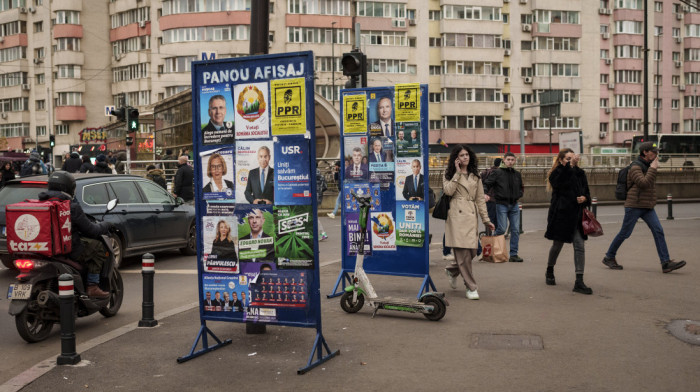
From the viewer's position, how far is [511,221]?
1285cm

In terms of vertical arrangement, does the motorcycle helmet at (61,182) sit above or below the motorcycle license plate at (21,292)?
above

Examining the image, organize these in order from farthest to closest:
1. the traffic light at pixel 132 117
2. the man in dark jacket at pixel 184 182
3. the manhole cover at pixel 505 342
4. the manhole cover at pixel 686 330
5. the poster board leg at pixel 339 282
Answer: the traffic light at pixel 132 117
the man in dark jacket at pixel 184 182
the poster board leg at pixel 339 282
the manhole cover at pixel 686 330
the manhole cover at pixel 505 342

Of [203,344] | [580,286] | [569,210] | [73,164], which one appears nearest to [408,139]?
[569,210]

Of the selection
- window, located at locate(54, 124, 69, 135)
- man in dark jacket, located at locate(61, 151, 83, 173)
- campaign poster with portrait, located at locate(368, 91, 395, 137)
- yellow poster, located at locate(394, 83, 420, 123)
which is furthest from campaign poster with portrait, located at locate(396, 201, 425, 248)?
window, located at locate(54, 124, 69, 135)

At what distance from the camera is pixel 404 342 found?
6.90 meters

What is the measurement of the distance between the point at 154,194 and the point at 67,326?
7178 mm

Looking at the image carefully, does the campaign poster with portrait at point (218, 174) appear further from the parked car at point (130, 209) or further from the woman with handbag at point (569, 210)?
the parked car at point (130, 209)

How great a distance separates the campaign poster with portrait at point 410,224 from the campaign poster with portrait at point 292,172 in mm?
3144

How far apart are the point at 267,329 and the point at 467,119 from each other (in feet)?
207

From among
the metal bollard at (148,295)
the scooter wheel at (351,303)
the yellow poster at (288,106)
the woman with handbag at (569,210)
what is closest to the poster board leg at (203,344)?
the metal bollard at (148,295)

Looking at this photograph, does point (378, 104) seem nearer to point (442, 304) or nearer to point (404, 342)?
point (442, 304)

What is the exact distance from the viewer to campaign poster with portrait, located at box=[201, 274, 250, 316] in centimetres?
A: 640

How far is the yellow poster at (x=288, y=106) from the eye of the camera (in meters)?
6.03

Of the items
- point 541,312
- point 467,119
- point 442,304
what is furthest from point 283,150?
point 467,119
